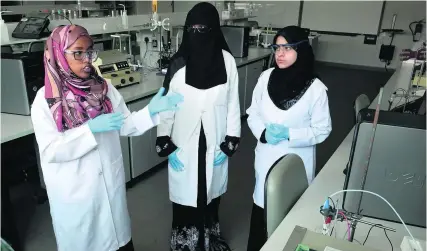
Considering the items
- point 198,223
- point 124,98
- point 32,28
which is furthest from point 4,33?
point 198,223

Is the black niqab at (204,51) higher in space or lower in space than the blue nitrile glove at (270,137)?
higher

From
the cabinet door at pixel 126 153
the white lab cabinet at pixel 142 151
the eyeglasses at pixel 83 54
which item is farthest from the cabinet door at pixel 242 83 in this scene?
the eyeglasses at pixel 83 54

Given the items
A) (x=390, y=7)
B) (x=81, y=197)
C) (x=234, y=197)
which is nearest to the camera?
(x=81, y=197)

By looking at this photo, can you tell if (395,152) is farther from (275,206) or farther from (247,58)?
(247,58)

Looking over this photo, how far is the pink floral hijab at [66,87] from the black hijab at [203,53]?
47 centimetres

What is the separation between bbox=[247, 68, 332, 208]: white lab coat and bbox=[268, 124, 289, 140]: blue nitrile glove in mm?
23

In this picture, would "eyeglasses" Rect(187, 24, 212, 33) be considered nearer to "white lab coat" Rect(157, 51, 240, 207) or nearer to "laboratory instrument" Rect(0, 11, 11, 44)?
"white lab coat" Rect(157, 51, 240, 207)

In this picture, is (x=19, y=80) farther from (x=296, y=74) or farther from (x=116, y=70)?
(x=296, y=74)

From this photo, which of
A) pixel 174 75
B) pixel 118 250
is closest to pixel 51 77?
pixel 174 75

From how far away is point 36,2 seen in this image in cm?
594

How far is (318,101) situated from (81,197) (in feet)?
3.65

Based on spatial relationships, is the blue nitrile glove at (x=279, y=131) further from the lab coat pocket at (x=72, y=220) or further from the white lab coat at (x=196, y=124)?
the lab coat pocket at (x=72, y=220)

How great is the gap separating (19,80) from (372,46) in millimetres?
6690

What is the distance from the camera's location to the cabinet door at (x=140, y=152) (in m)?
2.60
